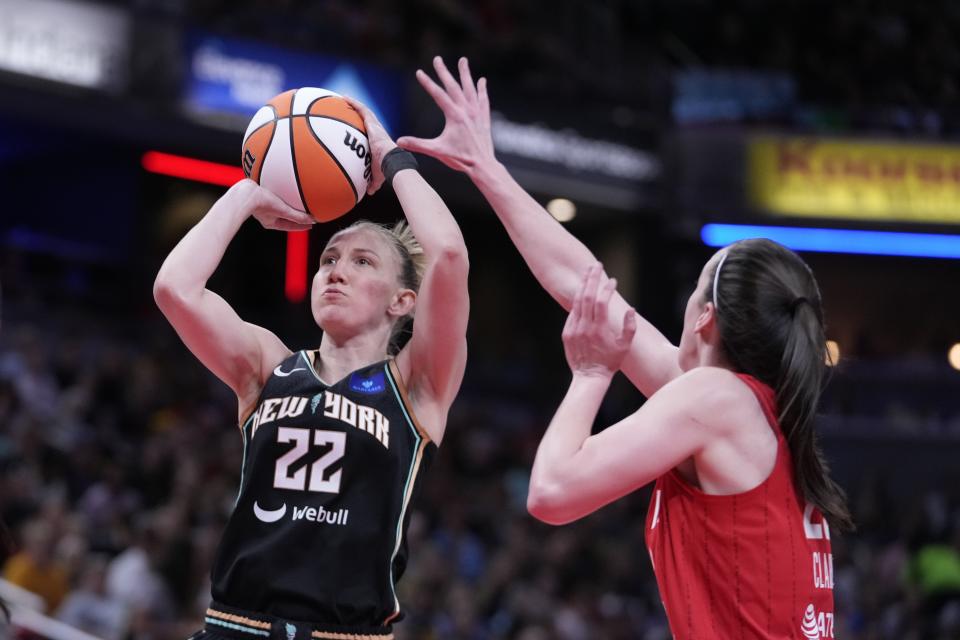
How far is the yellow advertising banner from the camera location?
53.3 ft

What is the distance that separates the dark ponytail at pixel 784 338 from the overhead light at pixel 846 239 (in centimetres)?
1355

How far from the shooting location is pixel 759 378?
9.62 ft

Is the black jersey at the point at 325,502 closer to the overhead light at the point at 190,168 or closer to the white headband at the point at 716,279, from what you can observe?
the white headband at the point at 716,279

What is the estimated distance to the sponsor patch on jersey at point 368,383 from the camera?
3414 millimetres

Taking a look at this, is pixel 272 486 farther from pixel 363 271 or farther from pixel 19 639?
pixel 19 639

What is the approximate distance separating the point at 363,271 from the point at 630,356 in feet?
2.55

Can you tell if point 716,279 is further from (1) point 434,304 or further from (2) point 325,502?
(2) point 325,502

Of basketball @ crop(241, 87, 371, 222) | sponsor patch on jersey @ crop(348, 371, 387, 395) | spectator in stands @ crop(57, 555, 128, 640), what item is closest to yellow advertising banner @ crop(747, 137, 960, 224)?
spectator in stands @ crop(57, 555, 128, 640)

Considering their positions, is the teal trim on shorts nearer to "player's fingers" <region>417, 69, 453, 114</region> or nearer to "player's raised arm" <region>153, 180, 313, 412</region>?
"player's raised arm" <region>153, 180, 313, 412</region>

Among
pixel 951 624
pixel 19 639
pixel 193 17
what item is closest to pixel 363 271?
pixel 19 639

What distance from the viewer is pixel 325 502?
10.7 ft

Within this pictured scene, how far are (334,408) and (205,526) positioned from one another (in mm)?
6285

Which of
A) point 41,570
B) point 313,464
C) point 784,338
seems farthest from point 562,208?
point 784,338

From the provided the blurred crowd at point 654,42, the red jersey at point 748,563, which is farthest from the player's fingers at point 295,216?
the blurred crowd at point 654,42
